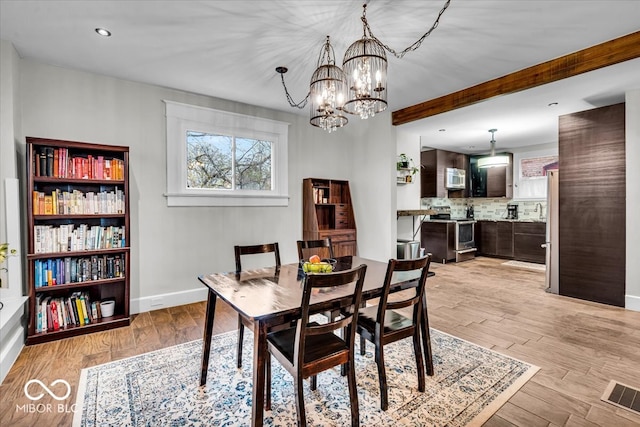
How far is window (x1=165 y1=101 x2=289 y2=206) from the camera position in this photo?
3754mm

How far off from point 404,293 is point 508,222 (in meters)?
4.01

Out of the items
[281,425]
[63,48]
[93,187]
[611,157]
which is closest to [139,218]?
[93,187]

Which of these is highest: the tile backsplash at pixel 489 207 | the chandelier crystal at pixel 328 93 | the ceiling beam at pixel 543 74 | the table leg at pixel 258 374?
the ceiling beam at pixel 543 74

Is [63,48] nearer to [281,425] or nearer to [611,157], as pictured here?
[281,425]

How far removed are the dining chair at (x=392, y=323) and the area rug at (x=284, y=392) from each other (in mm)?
158

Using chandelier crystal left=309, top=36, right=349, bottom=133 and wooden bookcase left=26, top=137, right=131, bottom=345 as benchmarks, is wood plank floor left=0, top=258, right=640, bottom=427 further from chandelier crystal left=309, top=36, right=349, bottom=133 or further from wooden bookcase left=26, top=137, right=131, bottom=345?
chandelier crystal left=309, top=36, right=349, bottom=133

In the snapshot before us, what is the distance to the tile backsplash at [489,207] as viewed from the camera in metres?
6.96

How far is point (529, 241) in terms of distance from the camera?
21.1 feet

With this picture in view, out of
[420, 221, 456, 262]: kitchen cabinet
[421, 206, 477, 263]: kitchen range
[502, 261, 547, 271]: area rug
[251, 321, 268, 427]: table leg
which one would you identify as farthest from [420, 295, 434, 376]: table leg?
[502, 261, 547, 271]: area rug

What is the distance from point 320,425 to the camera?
5.67ft

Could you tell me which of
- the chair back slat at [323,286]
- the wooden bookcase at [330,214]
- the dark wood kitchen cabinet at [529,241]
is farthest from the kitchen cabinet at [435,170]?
the chair back slat at [323,286]

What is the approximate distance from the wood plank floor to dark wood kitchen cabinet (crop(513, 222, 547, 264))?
2362 mm

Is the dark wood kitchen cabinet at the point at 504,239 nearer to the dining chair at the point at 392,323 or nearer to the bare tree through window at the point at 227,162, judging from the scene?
the bare tree through window at the point at 227,162

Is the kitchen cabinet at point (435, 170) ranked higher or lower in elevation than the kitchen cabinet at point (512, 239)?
higher
